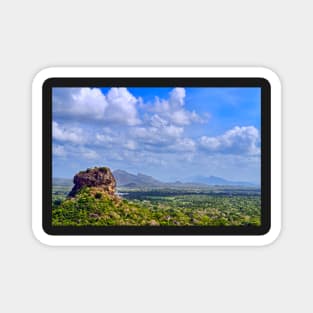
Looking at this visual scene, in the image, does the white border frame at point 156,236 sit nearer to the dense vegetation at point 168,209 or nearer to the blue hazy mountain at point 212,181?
the dense vegetation at point 168,209

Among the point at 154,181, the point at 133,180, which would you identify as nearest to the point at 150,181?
the point at 154,181
